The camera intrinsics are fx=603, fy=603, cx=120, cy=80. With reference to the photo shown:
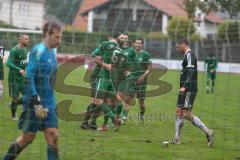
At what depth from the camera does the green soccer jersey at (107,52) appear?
38.8 feet

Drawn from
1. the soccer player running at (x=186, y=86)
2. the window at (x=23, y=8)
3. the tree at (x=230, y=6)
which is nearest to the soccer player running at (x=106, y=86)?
the soccer player running at (x=186, y=86)

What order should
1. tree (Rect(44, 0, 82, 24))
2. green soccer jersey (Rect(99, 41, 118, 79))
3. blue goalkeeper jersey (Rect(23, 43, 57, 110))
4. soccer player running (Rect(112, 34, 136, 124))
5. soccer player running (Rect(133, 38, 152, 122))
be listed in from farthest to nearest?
soccer player running (Rect(133, 38, 152, 122)) → soccer player running (Rect(112, 34, 136, 124)) → green soccer jersey (Rect(99, 41, 118, 79)) → tree (Rect(44, 0, 82, 24)) → blue goalkeeper jersey (Rect(23, 43, 57, 110))

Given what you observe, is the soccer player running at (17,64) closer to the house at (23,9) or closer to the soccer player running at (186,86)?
the house at (23,9)

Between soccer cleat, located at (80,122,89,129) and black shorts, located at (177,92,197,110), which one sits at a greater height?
black shorts, located at (177,92,197,110)

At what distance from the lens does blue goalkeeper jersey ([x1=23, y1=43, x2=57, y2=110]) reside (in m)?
7.12

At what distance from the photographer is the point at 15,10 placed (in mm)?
14805

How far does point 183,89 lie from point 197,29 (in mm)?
19537

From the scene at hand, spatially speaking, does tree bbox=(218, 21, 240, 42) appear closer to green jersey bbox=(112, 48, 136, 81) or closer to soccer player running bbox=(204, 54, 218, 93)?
soccer player running bbox=(204, 54, 218, 93)

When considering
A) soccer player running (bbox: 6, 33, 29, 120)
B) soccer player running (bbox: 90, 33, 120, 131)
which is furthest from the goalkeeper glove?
soccer player running (bbox: 6, 33, 29, 120)

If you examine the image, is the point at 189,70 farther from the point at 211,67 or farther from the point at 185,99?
the point at 211,67

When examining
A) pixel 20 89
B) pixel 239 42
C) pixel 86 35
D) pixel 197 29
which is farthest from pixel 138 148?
pixel 197 29

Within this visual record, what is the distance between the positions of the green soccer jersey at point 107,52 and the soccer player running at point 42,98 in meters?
4.62

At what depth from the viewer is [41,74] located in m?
7.17

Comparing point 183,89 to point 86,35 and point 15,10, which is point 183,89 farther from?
point 86,35
